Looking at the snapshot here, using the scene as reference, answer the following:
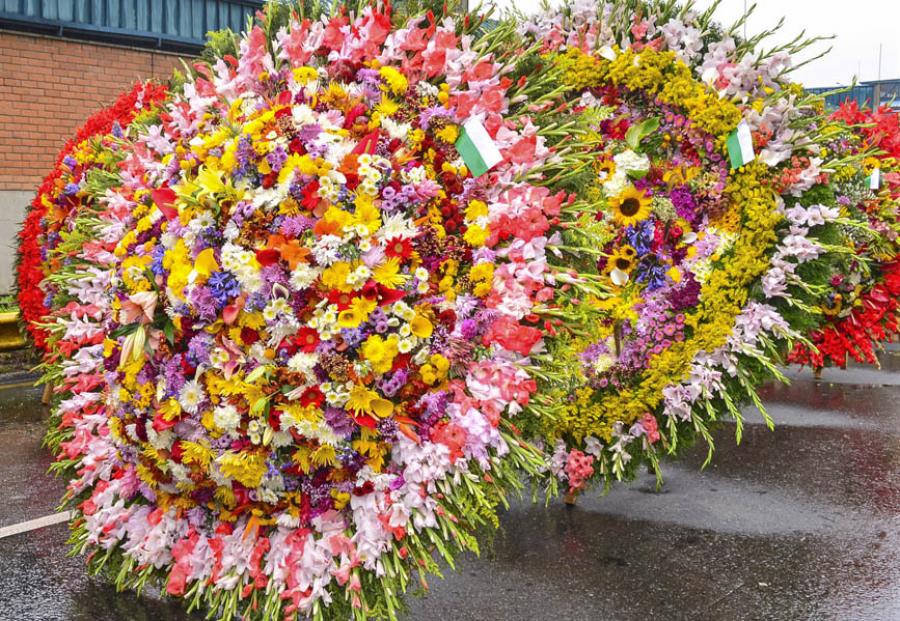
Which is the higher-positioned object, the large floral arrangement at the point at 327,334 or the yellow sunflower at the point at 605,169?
the yellow sunflower at the point at 605,169

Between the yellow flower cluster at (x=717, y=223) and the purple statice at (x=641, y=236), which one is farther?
the purple statice at (x=641, y=236)

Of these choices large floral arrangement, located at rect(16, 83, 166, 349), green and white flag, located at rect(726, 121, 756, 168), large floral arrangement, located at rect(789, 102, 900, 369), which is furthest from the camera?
large floral arrangement, located at rect(789, 102, 900, 369)

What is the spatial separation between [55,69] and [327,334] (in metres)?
9.50

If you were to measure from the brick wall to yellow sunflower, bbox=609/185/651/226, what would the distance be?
25.3 ft

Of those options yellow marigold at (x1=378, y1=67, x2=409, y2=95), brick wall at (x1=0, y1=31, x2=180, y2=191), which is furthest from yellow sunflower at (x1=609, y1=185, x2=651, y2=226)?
brick wall at (x1=0, y1=31, x2=180, y2=191)

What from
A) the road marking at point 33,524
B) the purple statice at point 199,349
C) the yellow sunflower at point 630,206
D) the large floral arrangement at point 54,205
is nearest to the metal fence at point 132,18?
the large floral arrangement at point 54,205

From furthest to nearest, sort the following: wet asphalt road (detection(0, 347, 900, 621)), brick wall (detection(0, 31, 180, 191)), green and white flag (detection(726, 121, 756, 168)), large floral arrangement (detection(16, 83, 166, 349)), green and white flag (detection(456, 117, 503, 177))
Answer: brick wall (detection(0, 31, 180, 191)) < large floral arrangement (detection(16, 83, 166, 349)) < green and white flag (detection(726, 121, 756, 168)) < wet asphalt road (detection(0, 347, 900, 621)) < green and white flag (detection(456, 117, 503, 177))

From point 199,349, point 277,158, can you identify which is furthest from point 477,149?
point 199,349

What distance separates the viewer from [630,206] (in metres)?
4.72

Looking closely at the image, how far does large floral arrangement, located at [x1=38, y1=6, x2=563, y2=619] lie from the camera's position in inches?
118

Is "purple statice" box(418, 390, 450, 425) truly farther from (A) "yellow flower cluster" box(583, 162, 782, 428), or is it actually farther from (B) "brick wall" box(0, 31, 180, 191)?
(B) "brick wall" box(0, 31, 180, 191)

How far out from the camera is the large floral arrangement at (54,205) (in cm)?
586

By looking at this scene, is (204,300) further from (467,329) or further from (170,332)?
(467,329)

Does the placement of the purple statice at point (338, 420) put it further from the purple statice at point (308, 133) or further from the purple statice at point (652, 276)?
the purple statice at point (652, 276)
